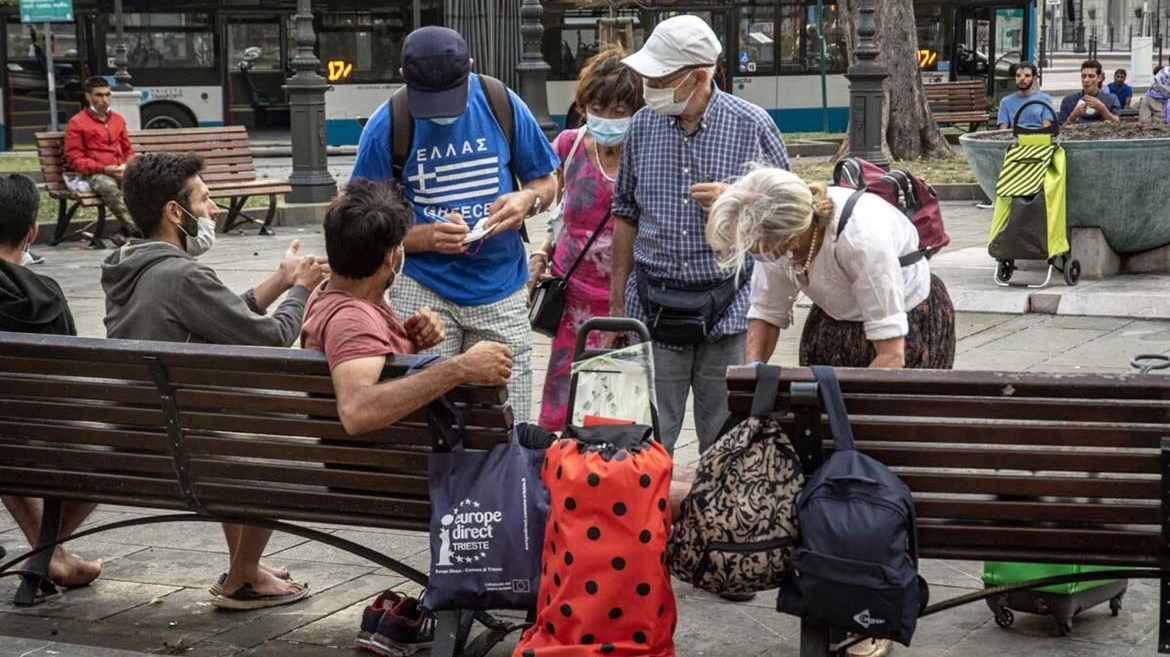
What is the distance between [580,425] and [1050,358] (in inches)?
209

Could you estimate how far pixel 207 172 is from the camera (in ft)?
53.1

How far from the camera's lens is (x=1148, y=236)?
1068cm

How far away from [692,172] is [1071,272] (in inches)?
249

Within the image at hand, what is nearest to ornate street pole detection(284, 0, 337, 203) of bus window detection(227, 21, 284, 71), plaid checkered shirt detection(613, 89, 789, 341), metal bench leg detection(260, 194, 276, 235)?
metal bench leg detection(260, 194, 276, 235)

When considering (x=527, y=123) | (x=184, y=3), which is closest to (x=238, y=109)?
(x=184, y=3)

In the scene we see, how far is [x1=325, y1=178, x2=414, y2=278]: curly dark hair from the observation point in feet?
13.7

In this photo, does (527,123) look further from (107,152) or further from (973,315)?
(107,152)

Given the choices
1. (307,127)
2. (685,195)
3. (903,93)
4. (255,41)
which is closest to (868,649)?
(685,195)

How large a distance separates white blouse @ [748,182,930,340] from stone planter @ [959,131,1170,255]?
642 cm

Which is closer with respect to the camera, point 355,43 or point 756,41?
point 355,43

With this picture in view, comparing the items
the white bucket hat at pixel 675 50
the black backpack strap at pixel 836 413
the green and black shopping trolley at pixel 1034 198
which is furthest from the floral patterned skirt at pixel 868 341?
the green and black shopping trolley at pixel 1034 198

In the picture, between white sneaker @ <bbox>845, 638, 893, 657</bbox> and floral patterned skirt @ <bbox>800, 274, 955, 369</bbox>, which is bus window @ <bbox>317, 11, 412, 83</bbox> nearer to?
floral patterned skirt @ <bbox>800, 274, 955, 369</bbox>

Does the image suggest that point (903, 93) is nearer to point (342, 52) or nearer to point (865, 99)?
point (865, 99)

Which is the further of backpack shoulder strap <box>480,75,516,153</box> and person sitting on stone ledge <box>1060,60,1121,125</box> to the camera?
person sitting on stone ledge <box>1060,60,1121,125</box>
